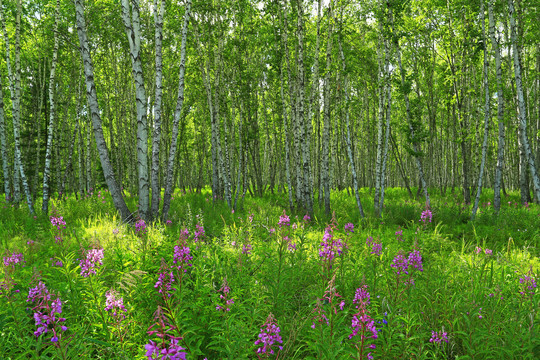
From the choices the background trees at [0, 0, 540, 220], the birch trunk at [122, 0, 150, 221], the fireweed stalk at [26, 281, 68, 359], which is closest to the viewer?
the fireweed stalk at [26, 281, 68, 359]

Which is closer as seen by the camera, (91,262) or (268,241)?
(91,262)

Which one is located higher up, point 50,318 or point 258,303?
point 50,318

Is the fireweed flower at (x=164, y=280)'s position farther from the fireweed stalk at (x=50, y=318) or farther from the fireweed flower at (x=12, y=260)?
the fireweed flower at (x=12, y=260)

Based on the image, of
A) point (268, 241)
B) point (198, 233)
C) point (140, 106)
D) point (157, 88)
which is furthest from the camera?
point (157, 88)

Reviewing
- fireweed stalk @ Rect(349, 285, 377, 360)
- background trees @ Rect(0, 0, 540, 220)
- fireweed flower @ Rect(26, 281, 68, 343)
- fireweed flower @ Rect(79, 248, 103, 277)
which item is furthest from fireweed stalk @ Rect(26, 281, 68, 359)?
background trees @ Rect(0, 0, 540, 220)

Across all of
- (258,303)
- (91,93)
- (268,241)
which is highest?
(91,93)

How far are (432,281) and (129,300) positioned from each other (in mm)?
3602

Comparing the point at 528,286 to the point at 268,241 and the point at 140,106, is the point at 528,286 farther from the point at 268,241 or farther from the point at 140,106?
the point at 140,106

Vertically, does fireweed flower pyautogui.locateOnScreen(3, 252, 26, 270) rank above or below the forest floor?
above

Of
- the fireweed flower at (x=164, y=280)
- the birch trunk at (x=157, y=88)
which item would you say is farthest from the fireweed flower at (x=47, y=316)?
the birch trunk at (x=157, y=88)

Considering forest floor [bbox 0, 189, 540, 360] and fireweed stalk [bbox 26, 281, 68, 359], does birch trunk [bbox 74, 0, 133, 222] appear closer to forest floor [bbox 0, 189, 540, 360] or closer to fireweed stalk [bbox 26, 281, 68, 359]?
forest floor [bbox 0, 189, 540, 360]

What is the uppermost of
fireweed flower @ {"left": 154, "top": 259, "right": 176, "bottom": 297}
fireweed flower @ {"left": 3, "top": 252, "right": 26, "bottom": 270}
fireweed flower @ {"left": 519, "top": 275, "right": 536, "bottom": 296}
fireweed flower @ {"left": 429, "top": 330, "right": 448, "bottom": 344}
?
fireweed flower @ {"left": 154, "top": 259, "right": 176, "bottom": 297}

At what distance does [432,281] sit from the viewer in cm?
375

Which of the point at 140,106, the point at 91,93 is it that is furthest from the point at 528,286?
the point at 91,93
